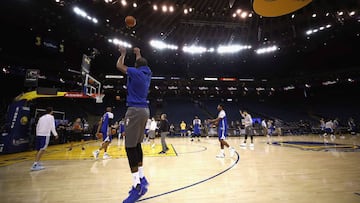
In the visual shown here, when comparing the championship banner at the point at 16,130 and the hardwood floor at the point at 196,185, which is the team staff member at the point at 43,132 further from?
the championship banner at the point at 16,130

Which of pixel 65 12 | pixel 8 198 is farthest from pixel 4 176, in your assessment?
pixel 65 12

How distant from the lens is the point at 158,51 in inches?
810

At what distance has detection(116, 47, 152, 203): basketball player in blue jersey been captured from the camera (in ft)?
7.14

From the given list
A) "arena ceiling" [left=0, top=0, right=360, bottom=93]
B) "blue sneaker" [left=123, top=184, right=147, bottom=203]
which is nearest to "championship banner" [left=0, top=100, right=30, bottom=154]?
"arena ceiling" [left=0, top=0, right=360, bottom=93]

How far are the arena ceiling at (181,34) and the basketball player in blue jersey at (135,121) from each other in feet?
40.2

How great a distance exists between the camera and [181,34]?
18.4 meters

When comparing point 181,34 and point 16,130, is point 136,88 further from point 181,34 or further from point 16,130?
point 181,34

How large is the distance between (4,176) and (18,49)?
16323 millimetres

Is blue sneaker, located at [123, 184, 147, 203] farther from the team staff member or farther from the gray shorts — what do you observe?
the team staff member

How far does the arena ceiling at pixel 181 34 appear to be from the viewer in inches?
496

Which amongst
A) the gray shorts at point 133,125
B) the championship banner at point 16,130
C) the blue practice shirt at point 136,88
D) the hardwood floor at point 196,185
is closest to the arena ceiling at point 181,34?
the championship banner at point 16,130

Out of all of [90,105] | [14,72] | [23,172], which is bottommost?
[23,172]

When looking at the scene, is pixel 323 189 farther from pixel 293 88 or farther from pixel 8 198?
pixel 293 88

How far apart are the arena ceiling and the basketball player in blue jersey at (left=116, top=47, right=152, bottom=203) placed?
12265mm
